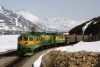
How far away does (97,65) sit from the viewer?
15.0m

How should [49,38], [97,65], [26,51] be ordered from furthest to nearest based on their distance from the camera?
[49,38]
[26,51]
[97,65]

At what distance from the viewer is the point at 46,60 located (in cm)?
2181

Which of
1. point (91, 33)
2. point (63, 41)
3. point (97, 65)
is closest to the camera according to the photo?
point (97, 65)

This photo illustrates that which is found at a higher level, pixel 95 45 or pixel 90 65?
pixel 95 45

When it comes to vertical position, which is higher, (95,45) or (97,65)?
(95,45)

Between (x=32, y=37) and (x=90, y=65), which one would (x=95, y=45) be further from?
(x=32, y=37)

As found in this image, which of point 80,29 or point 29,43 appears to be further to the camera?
point 80,29

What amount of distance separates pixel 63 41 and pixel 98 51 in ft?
145

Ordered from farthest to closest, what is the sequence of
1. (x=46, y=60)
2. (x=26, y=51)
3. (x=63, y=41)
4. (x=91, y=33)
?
1. (x=91, y=33)
2. (x=63, y=41)
3. (x=26, y=51)
4. (x=46, y=60)

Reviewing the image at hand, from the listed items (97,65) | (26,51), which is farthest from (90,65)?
(26,51)

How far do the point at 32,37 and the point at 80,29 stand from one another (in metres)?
65.4

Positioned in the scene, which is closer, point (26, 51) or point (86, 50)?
point (86, 50)

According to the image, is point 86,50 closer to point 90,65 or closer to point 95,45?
point 95,45

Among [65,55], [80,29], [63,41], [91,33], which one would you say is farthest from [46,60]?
[80,29]
